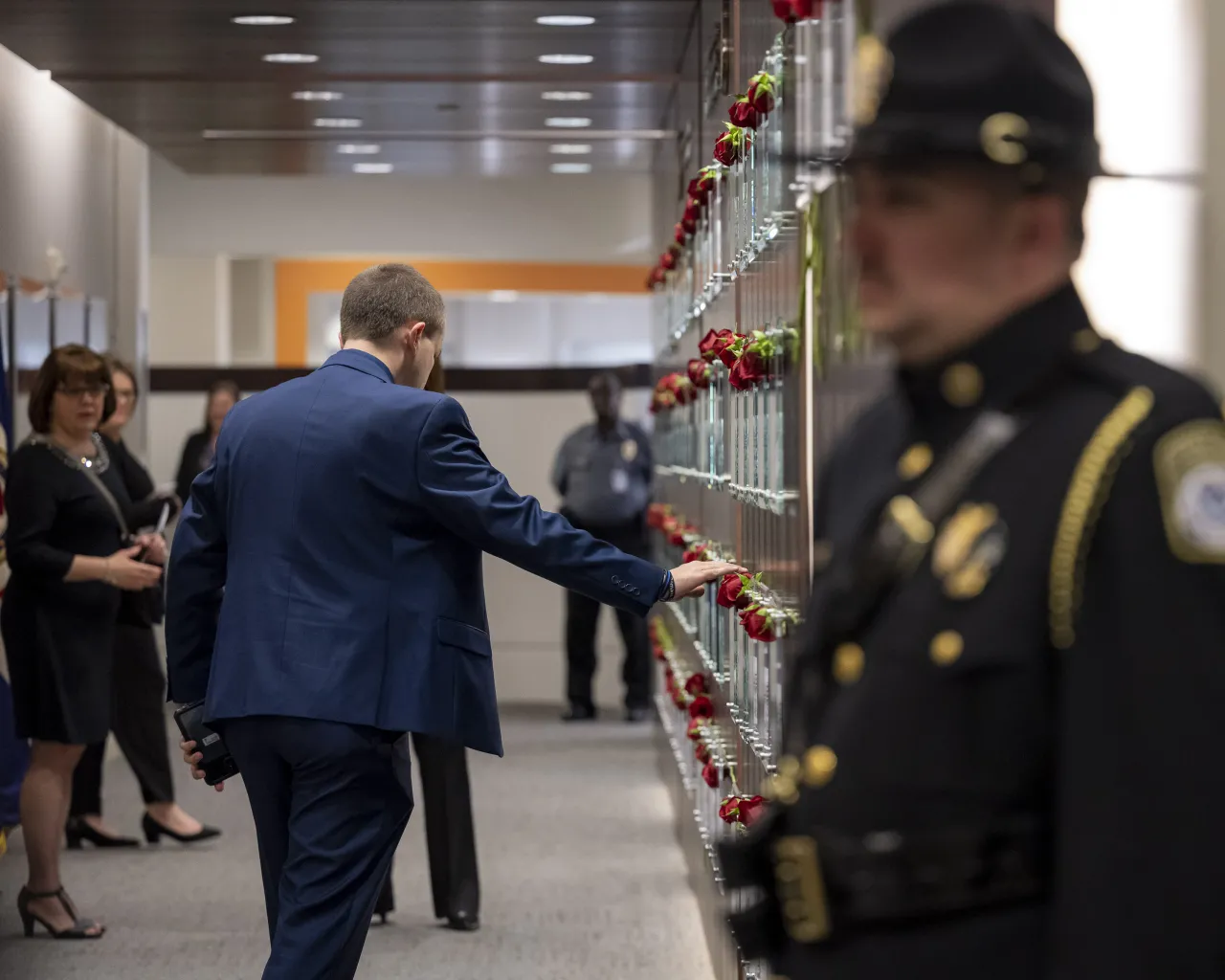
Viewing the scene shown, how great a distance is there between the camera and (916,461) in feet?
4.38

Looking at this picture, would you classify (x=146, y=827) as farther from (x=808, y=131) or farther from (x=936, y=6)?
(x=936, y=6)

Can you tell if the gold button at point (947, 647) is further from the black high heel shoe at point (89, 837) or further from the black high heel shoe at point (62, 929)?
the black high heel shoe at point (89, 837)

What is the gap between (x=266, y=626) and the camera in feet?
9.76

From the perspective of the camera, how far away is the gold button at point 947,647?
122 cm

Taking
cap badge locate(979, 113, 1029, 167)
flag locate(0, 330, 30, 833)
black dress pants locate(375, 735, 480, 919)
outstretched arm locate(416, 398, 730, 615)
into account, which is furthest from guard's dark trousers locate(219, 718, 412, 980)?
flag locate(0, 330, 30, 833)

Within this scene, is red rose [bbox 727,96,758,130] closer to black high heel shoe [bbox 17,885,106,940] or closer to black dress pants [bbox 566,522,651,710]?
black high heel shoe [bbox 17,885,106,940]

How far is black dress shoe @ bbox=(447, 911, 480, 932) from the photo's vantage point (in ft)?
16.0

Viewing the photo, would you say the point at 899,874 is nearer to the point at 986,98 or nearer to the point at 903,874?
the point at 903,874

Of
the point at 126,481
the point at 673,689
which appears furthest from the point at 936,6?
the point at 126,481

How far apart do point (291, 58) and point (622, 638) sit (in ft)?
12.7

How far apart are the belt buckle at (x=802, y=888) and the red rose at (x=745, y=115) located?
1896 mm

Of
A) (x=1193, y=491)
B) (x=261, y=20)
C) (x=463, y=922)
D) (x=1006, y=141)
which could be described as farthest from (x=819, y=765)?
(x=261, y=20)

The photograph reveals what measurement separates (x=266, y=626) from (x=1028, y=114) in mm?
1978

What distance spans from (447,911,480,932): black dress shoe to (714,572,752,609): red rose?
6.53ft
